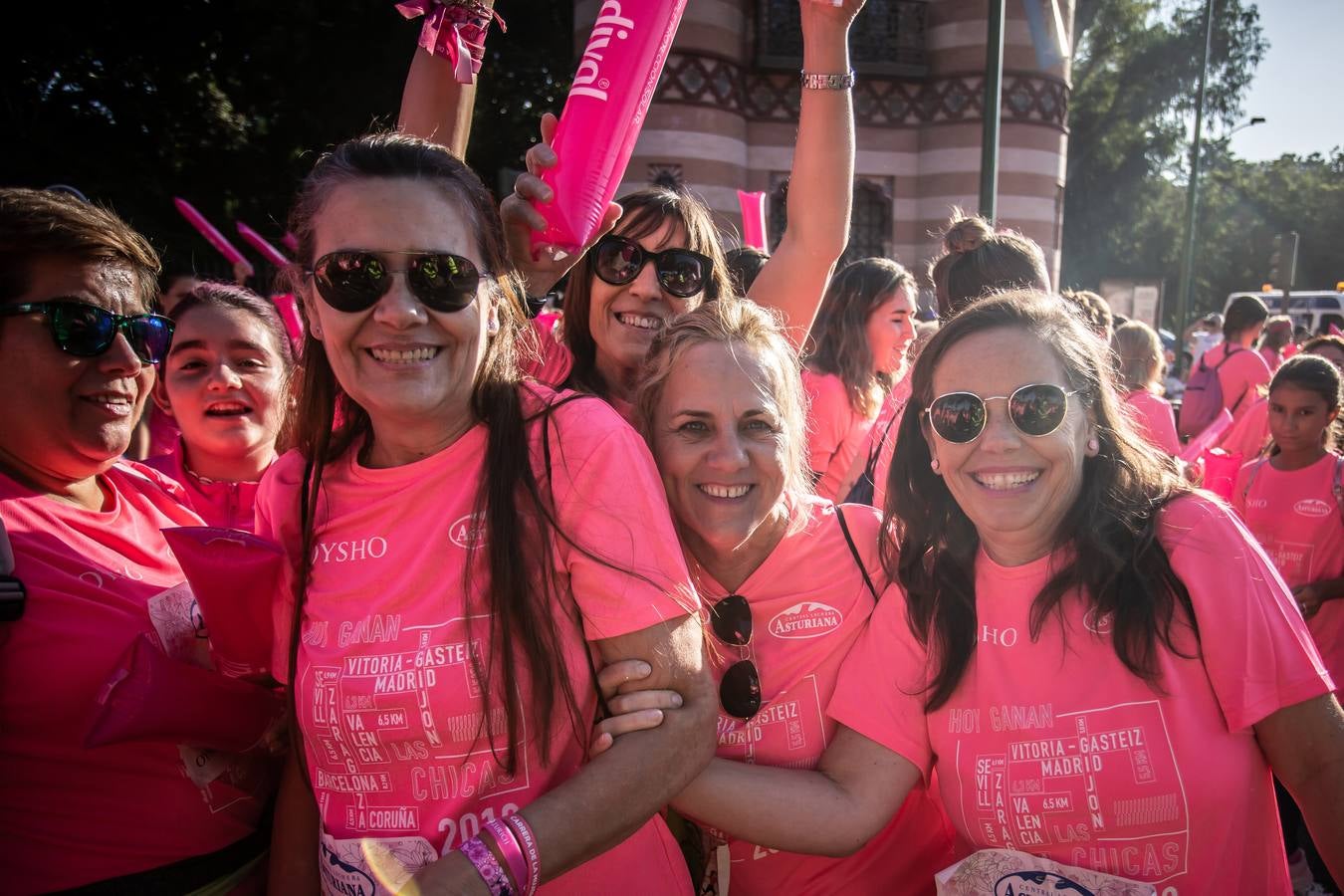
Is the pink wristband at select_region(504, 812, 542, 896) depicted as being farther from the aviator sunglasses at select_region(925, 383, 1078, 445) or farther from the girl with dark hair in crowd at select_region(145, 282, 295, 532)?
the girl with dark hair in crowd at select_region(145, 282, 295, 532)

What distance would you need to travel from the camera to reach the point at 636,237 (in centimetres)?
281

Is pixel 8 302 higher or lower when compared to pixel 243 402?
higher

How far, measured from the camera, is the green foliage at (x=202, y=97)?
34.4ft

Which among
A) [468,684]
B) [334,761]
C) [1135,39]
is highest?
[1135,39]

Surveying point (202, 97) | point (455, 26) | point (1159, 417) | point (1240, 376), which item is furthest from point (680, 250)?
point (202, 97)

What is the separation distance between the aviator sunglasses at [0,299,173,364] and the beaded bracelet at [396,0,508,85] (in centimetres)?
103

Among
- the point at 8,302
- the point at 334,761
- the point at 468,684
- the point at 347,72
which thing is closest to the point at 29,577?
the point at 8,302

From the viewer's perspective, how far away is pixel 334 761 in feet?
5.67

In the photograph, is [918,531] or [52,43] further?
[52,43]

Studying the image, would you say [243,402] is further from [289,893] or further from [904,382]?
[904,382]

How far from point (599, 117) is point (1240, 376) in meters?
7.91

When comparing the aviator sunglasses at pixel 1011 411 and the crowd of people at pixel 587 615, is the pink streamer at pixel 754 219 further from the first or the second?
the aviator sunglasses at pixel 1011 411

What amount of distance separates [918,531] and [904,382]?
1.81 metres

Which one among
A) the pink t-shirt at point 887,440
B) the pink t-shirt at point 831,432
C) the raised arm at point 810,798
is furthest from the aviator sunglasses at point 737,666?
the pink t-shirt at point 831,432
